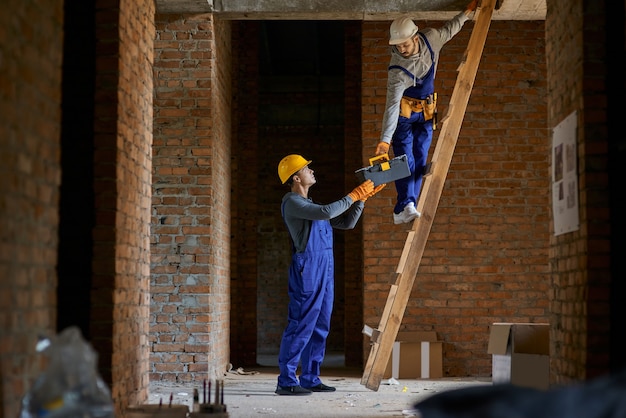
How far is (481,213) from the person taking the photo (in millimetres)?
8609

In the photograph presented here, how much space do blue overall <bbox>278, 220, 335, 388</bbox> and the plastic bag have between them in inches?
155

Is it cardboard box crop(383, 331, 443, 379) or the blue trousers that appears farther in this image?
cardboard box crop(383, 331, 443, 379)

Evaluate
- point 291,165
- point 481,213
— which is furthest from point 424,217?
point 481,213

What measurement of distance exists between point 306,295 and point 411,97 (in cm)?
178

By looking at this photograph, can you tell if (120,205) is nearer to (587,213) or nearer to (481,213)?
(587,213)

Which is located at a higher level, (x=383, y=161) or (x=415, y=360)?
(x=383, y=161)

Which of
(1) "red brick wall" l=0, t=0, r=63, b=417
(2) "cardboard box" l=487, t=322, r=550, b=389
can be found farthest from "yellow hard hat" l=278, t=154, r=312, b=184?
(1) "red brick wall" l=0, t=0, r=63, b=417

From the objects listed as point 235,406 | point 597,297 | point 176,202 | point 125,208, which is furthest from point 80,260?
point 176,202

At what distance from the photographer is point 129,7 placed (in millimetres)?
4801

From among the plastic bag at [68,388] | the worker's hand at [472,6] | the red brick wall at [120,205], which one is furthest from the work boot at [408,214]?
the plastic bag at [68,388]

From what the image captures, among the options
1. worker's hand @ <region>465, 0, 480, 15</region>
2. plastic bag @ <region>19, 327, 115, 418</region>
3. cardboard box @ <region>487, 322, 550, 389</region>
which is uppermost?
worker's hand @ <region>465, 0, 480, 15</region>

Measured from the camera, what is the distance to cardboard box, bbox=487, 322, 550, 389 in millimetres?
6094

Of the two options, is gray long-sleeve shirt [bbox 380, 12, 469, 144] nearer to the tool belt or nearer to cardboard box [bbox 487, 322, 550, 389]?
the tool belt

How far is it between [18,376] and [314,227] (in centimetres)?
386
